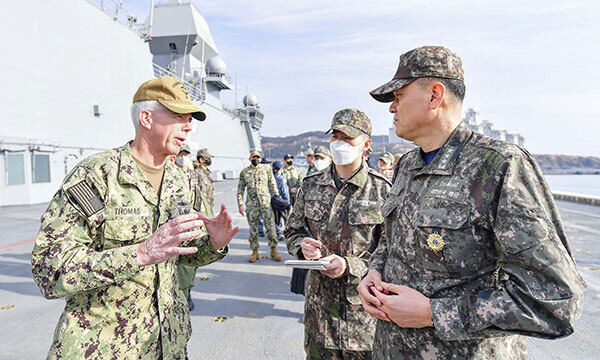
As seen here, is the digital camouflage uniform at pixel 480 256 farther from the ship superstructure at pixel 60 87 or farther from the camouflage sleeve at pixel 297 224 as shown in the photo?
the ship superstructure at pixel 60 87

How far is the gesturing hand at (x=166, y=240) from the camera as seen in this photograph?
1.40 meters

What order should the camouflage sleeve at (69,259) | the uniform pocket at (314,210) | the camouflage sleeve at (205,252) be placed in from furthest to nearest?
1. the uniform pocket at (314,210)
2. the camouflage sleeve at (205,252)
3. the camouflage sleeve at (69,259)

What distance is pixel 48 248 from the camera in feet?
4.62

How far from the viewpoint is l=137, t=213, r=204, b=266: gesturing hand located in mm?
1397

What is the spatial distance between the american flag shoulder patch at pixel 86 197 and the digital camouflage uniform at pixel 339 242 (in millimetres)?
1305

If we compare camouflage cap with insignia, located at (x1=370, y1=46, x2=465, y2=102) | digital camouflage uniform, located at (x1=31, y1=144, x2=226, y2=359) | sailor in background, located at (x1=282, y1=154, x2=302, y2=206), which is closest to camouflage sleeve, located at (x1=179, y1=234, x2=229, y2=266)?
digital camouflage uniform, located at (x1=31, y1=144, x2=226, y2=359)

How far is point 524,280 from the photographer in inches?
42.0

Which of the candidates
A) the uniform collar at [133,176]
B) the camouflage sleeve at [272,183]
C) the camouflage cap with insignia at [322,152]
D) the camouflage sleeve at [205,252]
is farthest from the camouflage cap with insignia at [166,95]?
the camouflage sleeve at [272,183]

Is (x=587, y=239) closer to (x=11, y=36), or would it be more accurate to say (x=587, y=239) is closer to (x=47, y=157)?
(x=47, y=157)

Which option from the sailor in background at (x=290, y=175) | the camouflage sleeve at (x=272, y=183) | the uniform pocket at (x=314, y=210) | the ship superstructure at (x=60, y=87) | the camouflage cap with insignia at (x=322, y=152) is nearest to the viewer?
the uniform pocket at (x=314, y=210)

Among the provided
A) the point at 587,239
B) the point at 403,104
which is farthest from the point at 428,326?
the point at 587,239

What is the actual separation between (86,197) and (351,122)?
1723 millimetres

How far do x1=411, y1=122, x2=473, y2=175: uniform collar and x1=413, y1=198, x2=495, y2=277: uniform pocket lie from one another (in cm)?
13

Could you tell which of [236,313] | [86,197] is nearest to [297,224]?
[86,197]
